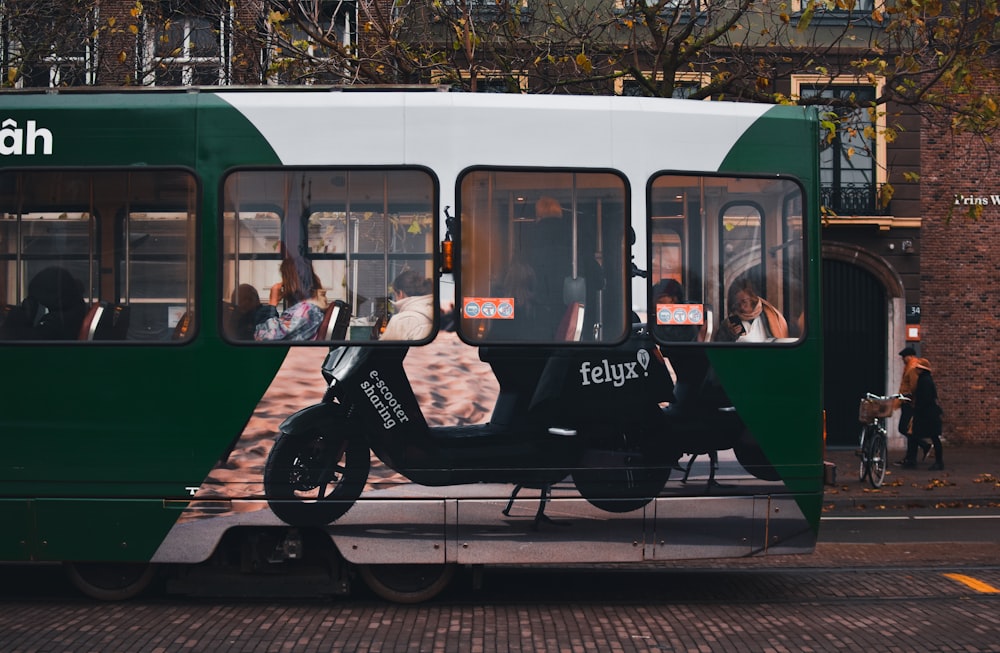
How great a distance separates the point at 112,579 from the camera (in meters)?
6.98

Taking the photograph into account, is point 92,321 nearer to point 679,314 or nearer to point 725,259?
point 679,314

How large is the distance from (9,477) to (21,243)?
1503mm

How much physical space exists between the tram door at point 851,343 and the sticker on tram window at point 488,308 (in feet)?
48.4

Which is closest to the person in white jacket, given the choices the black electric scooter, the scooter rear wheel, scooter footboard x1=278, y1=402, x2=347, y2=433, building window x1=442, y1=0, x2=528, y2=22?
the black electric scooter

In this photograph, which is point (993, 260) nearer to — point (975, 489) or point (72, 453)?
point (975, 489)

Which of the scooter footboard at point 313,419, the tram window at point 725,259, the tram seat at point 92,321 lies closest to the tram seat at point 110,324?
the tram seat at point 92,321

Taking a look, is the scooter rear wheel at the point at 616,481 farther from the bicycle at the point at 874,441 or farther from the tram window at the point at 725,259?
the bicycle at the point at 874,441

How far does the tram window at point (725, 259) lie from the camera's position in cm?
671

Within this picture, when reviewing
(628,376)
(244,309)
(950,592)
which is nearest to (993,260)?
(950,592)

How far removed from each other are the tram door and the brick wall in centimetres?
103

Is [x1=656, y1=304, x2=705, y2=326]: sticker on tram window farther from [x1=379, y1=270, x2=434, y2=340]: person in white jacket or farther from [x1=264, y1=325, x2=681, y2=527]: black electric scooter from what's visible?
[x1=379, y1=270, x2=434, y2=340]: person in white jacket

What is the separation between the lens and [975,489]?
14.4 m

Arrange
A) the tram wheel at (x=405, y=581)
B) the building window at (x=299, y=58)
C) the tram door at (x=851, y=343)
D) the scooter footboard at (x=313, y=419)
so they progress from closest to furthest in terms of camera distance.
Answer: the scooter footboard at (x=313, y=419) < the tram wheel at (x=405, y=581) < the building window at (x=299, y=58) < the tram door at (x=851, y=343)

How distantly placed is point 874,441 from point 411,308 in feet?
31.7
